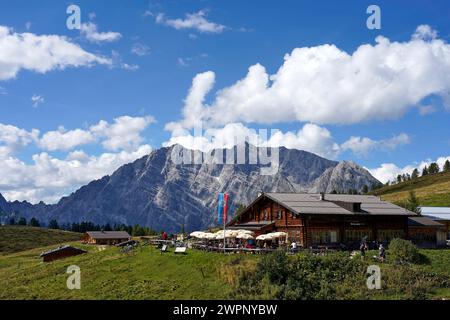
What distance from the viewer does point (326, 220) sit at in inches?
2420

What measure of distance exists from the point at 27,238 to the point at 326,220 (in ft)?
411

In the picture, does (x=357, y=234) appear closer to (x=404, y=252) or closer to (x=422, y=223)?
(x=404, y=252)

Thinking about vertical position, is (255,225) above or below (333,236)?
above

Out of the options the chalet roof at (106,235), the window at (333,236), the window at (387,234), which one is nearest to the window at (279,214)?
the window at (333,236)

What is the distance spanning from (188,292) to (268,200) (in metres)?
31.0

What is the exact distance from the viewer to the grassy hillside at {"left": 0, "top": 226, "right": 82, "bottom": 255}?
5707 inches

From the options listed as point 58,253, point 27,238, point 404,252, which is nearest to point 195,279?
point 404,252

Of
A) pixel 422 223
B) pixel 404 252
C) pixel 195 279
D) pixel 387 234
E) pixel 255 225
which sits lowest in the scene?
pixel 195 279

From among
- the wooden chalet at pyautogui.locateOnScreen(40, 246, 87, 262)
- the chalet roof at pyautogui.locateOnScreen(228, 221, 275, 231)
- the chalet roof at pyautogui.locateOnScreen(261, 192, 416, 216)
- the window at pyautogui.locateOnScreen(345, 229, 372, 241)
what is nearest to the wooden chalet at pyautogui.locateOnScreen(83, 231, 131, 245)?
the wooden chalet at pyautogui.locateOnScreen(40, 246, 87, 262)

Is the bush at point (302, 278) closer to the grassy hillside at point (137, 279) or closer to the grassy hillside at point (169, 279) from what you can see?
the grassy hillside at point (169, 279)

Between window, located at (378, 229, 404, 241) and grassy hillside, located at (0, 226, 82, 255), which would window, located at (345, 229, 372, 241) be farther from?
grassy hillside, located at (0, 226, 82, 255)

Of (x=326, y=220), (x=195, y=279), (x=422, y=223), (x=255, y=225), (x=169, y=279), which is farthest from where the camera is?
(x=422, y=223)

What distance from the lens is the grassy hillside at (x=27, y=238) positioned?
476 feet
